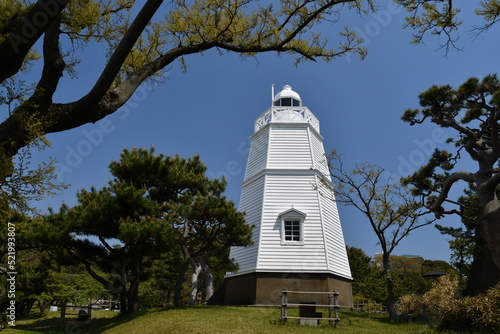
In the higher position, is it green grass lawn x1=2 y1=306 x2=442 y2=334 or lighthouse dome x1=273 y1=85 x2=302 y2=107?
lighthouse dome x1=273 y1=85 x2=302 y2=107

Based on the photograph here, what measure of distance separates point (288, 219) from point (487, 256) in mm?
9154

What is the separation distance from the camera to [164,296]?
34812 mm

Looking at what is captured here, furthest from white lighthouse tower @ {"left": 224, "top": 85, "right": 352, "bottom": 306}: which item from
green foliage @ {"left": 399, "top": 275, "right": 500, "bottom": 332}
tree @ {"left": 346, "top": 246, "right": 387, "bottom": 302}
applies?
green foliage @ {"left": 399, "top": 275, "right": 500, "bottom": 332}

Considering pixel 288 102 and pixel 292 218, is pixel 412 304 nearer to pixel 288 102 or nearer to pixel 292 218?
pixel 292 218

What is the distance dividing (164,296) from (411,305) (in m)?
26.8

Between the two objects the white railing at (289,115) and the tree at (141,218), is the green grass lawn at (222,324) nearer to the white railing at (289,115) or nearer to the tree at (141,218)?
the tree at (141,218)

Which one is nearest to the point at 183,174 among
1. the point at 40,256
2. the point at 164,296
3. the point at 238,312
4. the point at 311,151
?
the point at 238,312

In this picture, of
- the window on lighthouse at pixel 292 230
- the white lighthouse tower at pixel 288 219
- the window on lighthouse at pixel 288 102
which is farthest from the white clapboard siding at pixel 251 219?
the window on lighthouse at pixel 288 102

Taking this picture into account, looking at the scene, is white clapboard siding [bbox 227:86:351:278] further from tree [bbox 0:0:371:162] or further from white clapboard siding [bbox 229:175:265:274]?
tree [bbox 0:0:371:162]

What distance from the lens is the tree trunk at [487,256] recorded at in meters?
9.39

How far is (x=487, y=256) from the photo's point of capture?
32.4 feet

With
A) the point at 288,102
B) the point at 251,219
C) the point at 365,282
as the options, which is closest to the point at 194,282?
the point at 251,219

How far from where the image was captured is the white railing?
21.3 meters

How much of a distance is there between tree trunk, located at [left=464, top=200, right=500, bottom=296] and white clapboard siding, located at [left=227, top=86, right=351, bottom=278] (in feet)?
23.2
